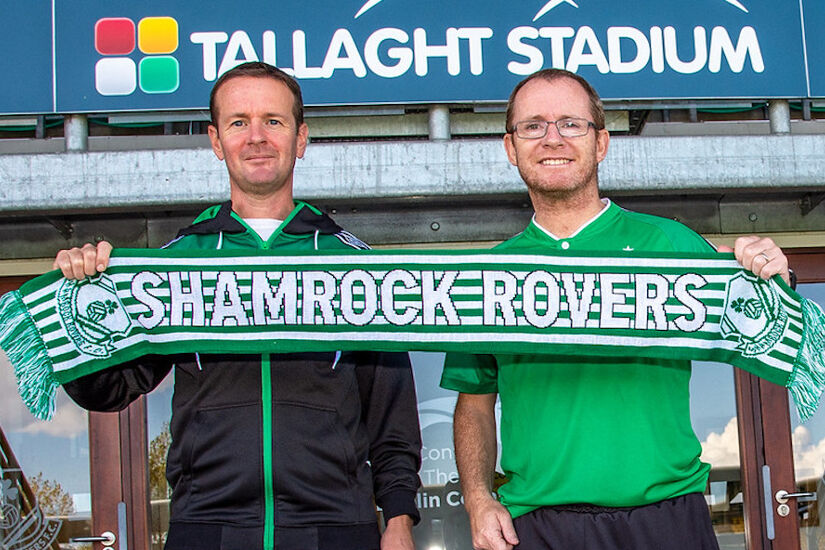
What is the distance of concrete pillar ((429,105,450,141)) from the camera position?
4434 millimetres

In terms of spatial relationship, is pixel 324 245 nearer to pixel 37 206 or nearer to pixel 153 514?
pixel 37 206

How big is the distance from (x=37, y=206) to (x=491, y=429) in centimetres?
249

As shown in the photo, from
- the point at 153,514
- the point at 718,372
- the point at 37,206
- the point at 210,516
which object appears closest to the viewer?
the point at 210,516

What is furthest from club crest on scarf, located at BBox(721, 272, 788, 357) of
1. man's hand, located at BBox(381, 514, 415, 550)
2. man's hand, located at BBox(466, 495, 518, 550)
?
man's hand, located at BBox(381, 514, 415, 550)

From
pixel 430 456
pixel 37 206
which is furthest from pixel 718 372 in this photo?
pixel 37 206

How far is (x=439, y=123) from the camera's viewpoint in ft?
14.6

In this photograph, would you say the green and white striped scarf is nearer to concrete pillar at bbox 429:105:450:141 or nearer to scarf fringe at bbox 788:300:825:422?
scarf fringe at bbox 788:300:825:422

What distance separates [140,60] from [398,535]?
2636 millimetres

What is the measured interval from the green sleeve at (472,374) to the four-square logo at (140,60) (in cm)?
219

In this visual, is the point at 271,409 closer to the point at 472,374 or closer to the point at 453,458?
the point at 472,374

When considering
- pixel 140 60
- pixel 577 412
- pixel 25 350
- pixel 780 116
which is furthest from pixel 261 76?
pixel 780 116

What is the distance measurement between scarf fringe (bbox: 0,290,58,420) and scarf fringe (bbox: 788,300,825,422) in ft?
6.53

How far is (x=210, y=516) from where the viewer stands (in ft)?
8.30

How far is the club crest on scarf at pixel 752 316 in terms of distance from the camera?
2.67 metres
